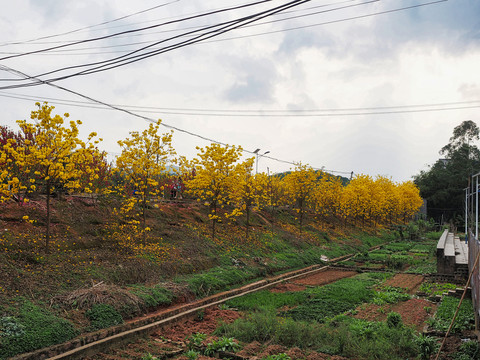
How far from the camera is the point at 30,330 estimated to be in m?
7.09

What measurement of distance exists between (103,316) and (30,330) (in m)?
1.61

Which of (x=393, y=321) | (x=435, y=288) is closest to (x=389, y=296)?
(x=435, y=288)

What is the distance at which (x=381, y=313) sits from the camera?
420 inches

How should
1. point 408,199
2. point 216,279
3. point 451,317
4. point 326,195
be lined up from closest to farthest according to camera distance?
1. point 451,317
2. point 216,279
3. point 326,195
4. point 408,199

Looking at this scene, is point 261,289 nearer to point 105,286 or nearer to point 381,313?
point 381,313

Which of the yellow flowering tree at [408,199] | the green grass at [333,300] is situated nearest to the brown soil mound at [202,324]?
the green grass at [333,300]

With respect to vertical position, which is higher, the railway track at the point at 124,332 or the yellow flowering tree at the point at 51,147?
the yellow flowering tree at the point at 51,147

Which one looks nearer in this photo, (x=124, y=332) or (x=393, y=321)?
(x=124, y=332)

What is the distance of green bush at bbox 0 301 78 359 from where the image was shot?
663cm

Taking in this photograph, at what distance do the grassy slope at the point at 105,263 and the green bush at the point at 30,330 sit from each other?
2 cm

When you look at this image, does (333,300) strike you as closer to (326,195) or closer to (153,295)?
(153,295)

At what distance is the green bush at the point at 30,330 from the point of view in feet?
21.8

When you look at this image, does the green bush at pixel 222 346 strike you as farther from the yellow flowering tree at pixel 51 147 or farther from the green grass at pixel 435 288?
the green grass at pixel 435 288

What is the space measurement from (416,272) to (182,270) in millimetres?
11284
